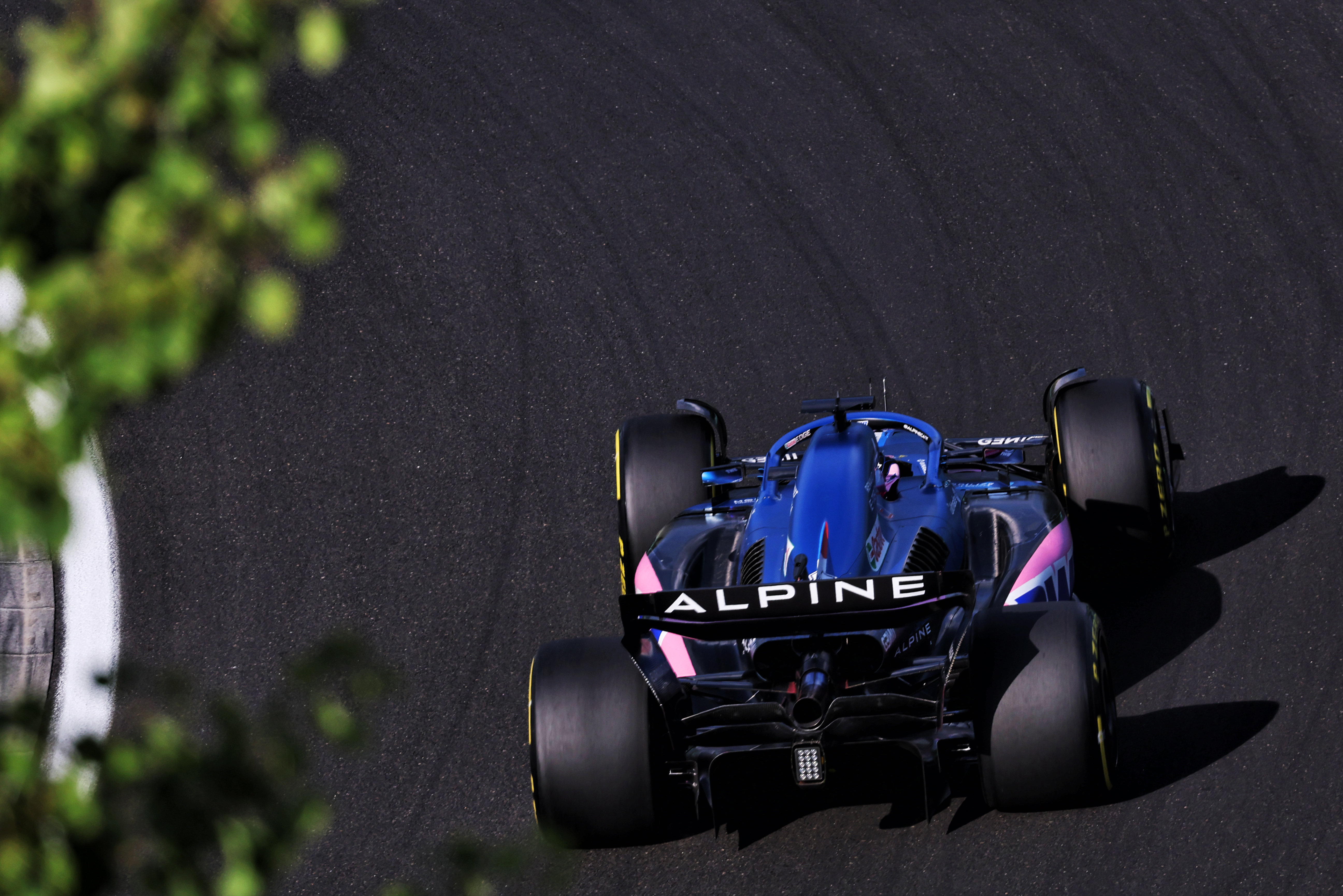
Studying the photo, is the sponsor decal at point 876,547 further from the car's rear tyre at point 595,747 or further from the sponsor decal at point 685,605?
the car's rear tyre at point 595,747

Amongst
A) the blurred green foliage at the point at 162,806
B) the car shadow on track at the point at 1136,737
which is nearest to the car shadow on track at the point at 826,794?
the car shadow on track at the point at 1136,737

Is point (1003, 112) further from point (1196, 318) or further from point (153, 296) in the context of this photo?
point (153, 296)

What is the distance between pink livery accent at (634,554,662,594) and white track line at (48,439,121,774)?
239 centimetres

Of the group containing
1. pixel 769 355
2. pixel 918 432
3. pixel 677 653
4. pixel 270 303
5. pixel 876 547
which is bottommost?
pixel 677 653

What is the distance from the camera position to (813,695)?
17.9 feet

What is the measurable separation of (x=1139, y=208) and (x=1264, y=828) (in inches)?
213

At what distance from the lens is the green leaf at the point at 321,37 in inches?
72.4

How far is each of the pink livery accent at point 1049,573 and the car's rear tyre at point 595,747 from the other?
1.59m

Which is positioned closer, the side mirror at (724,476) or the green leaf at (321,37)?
the green leaf at (321,37)

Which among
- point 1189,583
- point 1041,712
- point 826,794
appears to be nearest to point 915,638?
point 1041,712

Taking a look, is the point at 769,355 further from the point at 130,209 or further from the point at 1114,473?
the point at 130,209

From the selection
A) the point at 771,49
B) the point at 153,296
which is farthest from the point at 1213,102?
the point at 153,296

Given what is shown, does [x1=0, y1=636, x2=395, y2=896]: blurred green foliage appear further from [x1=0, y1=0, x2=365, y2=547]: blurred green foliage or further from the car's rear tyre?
the car's rear tyre

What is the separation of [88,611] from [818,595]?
4584mm
